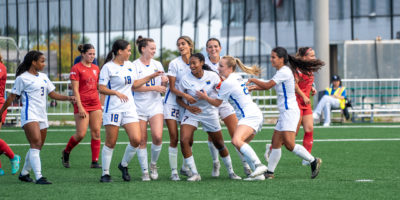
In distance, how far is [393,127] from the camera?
1681 centimetres

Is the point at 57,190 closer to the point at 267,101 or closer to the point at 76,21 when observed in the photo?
the point at 267,101

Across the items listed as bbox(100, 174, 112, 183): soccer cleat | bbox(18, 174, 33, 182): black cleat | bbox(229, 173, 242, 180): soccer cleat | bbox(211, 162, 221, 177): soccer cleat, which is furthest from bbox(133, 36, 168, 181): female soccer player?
bbox(18, 174, 33, 182): black cleat

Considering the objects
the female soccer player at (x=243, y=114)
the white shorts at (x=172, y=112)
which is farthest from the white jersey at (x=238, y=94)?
the white shorts at (x=172, y=112)

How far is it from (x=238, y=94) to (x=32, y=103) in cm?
252

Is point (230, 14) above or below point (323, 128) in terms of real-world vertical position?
above

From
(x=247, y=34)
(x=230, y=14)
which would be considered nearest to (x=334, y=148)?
(x=230, y=14)

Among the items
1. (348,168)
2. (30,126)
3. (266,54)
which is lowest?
(348,168)

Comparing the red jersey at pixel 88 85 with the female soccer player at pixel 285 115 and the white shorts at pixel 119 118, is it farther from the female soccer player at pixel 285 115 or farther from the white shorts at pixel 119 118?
the female soccer player at pixel 285 115

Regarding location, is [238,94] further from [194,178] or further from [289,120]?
[194,178]

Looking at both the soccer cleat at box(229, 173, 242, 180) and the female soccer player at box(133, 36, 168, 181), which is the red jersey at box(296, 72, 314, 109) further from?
the female soccer player at box(133, 36, 168, 181)

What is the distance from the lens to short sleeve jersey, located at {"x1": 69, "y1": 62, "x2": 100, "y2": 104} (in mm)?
9711

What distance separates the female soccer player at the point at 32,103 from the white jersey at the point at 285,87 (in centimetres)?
292

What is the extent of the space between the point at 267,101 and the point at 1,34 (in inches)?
397

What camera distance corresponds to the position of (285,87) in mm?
8039
